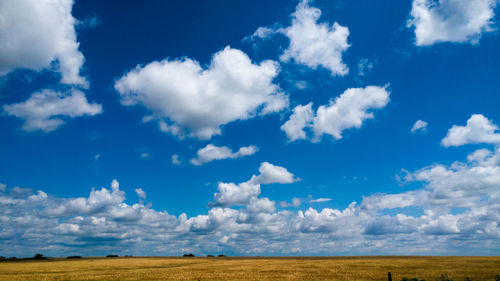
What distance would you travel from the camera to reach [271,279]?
174 ft

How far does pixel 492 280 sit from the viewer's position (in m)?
45.6

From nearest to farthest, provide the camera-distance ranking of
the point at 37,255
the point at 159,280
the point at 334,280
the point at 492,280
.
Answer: the point at 492,280 < the point at 334,280 < the point at 159,280 < the point at 37,255

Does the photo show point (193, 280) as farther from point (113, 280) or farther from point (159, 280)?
point (113, 280)

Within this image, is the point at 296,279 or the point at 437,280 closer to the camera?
the point at 437,280

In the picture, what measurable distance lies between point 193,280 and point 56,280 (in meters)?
25.2

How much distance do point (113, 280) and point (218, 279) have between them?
18792 millimetres

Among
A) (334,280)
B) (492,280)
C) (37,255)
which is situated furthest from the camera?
(37,255)

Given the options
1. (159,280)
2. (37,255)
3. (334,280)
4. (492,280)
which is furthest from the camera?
(37,255)

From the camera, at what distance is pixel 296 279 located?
52.9 metres

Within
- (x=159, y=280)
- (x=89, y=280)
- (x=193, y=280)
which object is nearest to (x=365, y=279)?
(x=193, y=280)

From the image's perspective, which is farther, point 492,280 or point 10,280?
point 10,280

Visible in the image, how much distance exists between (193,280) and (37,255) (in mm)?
175463

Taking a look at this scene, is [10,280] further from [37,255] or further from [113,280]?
[37,255]

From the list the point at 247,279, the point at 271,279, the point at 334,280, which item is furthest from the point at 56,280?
the point at 334,280
